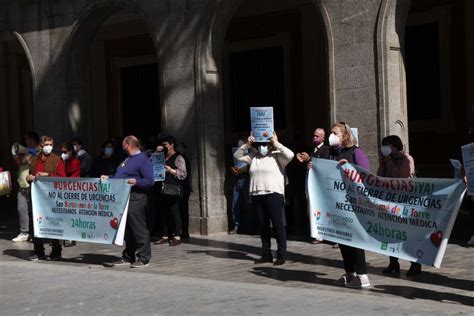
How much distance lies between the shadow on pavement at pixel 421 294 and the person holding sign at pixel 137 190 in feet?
11.4

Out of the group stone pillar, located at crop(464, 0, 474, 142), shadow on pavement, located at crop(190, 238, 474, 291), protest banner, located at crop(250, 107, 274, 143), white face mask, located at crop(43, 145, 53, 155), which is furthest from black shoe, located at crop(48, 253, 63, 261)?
stone pillar, located at crop(464, 0, 474, 142)

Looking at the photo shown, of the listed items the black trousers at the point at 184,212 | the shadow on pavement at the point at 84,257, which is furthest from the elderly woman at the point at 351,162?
the black trousers at the point at 184,212

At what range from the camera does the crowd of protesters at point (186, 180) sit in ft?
33.3

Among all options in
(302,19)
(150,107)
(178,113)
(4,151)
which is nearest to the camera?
(178,113)

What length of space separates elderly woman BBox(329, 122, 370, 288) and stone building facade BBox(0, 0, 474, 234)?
3.73 meters

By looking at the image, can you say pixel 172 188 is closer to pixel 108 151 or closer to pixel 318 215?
pixel 108 151

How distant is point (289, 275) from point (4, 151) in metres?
19.1

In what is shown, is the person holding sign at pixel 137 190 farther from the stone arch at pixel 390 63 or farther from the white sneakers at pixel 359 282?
A: the stone arch at pixel 390 63

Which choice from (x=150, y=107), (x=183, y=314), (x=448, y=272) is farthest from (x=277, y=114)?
(x=183, y=314)

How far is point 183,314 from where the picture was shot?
8250 mm

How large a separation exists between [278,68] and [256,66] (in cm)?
75

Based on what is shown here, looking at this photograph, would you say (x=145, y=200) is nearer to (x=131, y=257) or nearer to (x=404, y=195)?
(x=131, y=257)

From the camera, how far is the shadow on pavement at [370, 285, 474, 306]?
8.81 meters

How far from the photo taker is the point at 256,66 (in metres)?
21.9
